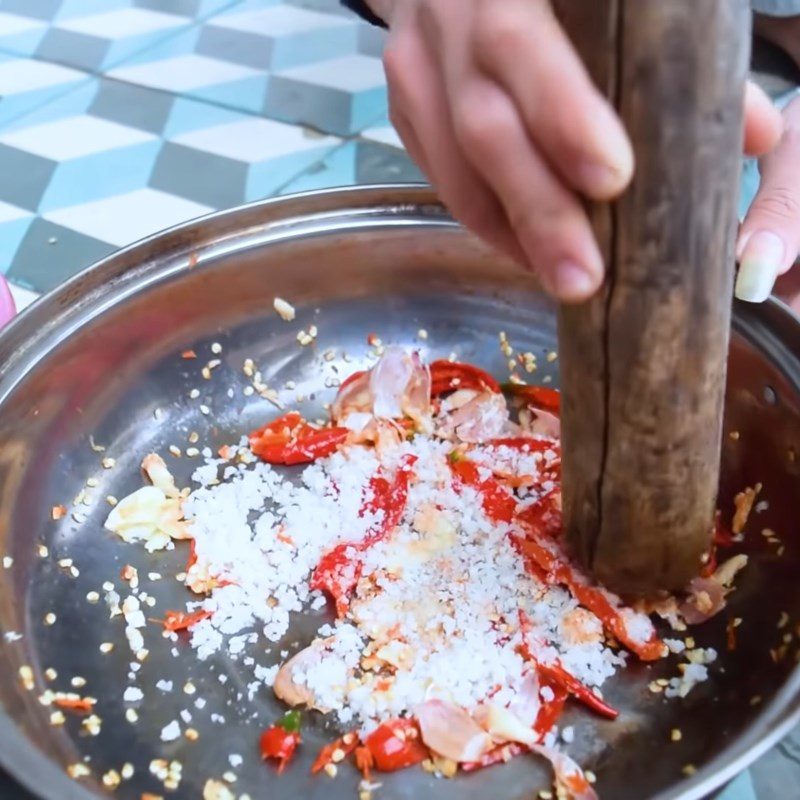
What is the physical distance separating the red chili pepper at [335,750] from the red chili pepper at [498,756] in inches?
2.9

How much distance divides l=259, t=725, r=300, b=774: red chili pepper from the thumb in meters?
0.45

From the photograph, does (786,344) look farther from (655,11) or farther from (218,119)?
(218,119)

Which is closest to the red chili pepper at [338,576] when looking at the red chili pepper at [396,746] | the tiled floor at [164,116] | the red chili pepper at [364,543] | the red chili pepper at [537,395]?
the red chili pepper at [364,543]

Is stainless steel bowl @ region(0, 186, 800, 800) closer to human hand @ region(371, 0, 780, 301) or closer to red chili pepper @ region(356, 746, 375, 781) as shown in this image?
red chili pepper @ region(356, 746, 375, 781)

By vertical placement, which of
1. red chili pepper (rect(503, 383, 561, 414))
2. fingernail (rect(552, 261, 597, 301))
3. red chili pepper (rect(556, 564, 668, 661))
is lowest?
red chili pepper (rect(556, 564, 668, 661))

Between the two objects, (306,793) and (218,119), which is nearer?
(306,793)

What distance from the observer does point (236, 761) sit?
63 cm

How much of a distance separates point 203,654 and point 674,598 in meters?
0.34

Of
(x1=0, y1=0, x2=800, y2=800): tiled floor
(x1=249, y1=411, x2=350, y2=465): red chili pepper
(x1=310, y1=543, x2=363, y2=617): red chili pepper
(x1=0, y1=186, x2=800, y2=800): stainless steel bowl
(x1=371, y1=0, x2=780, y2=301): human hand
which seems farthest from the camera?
(x1=0, y1=0, x2=800, y2=800): tiled floor

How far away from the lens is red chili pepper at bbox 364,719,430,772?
2.02 feet

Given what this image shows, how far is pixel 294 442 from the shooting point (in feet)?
2.69

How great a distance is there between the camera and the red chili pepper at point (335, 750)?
0.62 meters

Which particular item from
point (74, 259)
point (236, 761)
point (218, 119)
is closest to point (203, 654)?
point (236, 761)

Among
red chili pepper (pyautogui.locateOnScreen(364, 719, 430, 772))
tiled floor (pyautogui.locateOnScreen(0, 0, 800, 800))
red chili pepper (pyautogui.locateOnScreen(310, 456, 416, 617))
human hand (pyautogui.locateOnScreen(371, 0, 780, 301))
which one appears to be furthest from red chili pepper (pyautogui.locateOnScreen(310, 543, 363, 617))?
tiled floor (pyautogui.locateOnScreen(0, 0, 800, 800))
